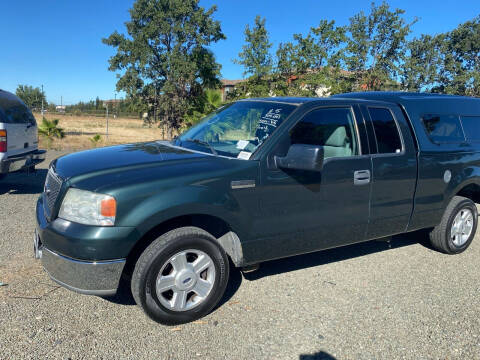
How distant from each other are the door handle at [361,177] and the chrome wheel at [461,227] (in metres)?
1.78

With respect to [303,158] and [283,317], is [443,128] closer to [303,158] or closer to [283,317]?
[303,158]

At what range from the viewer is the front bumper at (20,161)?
20.9ft

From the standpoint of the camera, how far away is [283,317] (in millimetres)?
3281

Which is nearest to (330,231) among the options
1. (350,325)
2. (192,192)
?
(350,325)

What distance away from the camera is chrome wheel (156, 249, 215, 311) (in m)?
3.03

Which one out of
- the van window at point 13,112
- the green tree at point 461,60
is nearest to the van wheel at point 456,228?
the van window at point 13,112

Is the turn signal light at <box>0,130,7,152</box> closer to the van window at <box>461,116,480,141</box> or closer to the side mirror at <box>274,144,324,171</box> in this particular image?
the side mirror at <box>274,144,324,171</box>

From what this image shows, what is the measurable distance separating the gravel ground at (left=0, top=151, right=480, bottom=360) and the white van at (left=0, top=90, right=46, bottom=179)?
8.22ft

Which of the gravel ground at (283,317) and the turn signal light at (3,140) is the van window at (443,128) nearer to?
the gravel ground at (283,317)

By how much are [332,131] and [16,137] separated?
563 centimetres

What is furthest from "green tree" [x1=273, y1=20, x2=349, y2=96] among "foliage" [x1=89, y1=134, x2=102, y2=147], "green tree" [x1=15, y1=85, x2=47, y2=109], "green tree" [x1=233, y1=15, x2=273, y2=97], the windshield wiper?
"green tree" [x1=15, y1=85, x2=47, y2=109]

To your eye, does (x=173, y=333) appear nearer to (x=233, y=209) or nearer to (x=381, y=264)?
(x=233, y=209)

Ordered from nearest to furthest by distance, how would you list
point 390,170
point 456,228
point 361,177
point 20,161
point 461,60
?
1. point 361,177
2. point 390,170
3. point 456,228
4. point 20,161
5. point 461,60

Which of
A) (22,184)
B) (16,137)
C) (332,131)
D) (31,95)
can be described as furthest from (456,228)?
(31,95)
